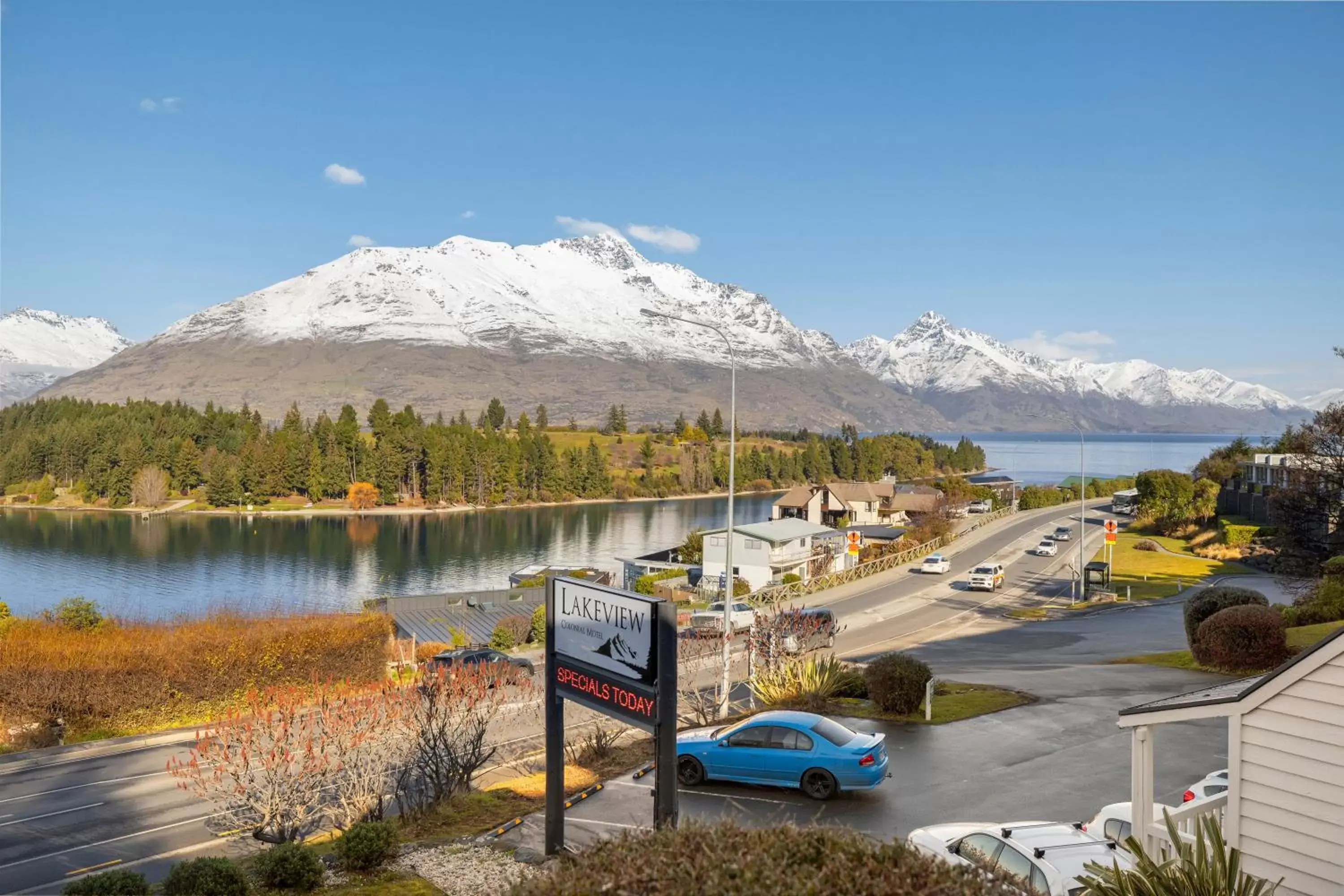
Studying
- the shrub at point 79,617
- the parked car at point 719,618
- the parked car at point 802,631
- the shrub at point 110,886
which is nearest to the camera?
the shrub at point 110,886

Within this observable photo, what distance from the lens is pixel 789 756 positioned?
1420cm

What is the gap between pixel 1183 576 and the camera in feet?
165

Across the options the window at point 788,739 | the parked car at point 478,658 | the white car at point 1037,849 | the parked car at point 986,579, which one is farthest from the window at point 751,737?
the parked car at point 986,579

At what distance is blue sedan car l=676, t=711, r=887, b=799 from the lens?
13906mm

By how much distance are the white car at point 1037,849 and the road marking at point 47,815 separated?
52.1 feet

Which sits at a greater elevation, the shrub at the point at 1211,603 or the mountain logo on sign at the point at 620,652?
the mountain logo on sign at the point at 620,652

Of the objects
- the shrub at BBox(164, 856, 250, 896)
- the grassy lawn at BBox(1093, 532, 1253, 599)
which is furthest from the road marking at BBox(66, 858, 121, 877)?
the grassy lawn at BBox(1093, 532, 1253, 599)

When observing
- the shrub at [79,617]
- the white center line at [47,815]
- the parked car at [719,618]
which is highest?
the shrub at [79,617]

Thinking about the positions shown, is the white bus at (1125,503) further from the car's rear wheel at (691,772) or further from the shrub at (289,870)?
the shrub at (289,870)

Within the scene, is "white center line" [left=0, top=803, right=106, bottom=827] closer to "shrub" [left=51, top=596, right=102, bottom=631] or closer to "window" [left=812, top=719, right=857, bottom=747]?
"window" [left=812, top=719, right=857, bottom=747]

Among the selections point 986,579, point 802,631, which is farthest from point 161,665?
point 986,579

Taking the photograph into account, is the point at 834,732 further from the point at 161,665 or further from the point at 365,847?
the point at 161,665

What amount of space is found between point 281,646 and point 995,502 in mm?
90818

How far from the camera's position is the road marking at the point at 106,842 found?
14.3 m
